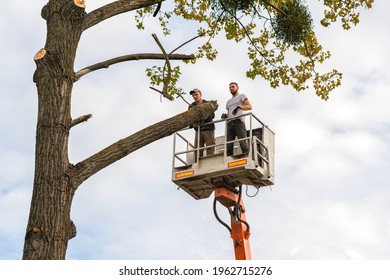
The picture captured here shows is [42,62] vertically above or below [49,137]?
above

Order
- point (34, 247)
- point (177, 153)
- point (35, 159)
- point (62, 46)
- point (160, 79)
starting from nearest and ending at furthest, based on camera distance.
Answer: point (34, 247), point (35, 159), point (62, 46), point (160, 79), point (177, 153)

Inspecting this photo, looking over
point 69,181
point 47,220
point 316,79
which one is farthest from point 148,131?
point 316,79

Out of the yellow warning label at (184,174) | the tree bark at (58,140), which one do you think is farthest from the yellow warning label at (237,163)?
the tree bark at (58,140)

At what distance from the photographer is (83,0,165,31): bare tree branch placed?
862 cm

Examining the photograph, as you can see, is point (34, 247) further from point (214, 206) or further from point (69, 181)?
point (214, 206)

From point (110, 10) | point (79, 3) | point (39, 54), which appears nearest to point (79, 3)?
point (79, 3)

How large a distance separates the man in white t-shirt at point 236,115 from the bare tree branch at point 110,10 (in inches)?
106

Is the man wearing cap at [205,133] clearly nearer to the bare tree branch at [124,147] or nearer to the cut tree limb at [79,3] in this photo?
the bare tree branch at [124,147]

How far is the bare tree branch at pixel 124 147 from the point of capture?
24.5 feet

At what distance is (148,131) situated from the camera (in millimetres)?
7914

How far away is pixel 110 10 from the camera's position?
29.0 feet

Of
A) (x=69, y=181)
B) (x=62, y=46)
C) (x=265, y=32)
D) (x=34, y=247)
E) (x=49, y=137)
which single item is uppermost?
(x=265, y=32)

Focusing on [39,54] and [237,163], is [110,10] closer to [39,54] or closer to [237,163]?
[39,54]

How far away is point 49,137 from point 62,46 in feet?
4.06
